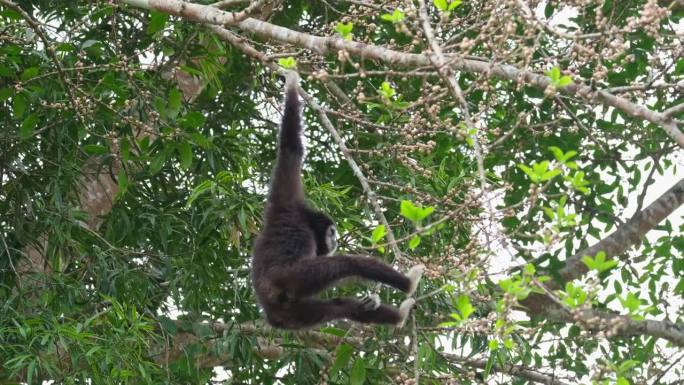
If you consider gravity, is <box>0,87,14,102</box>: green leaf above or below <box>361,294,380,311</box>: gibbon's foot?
above

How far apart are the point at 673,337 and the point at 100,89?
4.74 meters

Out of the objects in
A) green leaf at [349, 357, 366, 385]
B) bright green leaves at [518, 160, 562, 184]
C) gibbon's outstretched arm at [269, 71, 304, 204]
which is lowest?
green leaf at [349, 357, 366, 385]

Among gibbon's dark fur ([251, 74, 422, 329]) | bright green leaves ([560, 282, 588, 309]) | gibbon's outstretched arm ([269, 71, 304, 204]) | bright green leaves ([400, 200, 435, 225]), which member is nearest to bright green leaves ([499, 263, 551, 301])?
bright green leaves ([560, 282, 588, 309])

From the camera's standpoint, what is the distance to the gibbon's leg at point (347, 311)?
530 centimetres

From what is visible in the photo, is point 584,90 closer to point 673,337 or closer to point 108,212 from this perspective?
point 108,212

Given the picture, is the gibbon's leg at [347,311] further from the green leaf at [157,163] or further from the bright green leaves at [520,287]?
the bright green leaves at [520,287]

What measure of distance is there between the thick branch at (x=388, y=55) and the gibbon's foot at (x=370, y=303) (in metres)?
1.37

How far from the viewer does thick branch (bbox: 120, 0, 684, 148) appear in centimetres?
368

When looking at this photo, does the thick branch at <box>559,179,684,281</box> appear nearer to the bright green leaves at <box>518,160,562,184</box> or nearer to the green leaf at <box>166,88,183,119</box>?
the green leaf at <box>166,88,183,119</box>

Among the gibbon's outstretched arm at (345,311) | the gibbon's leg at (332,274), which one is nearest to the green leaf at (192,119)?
the gibbon's leg at (332,274)

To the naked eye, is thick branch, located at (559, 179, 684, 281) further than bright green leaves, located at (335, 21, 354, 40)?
Yes

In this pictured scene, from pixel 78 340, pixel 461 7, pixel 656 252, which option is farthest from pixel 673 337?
pixel 78 340

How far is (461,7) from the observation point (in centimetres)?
747

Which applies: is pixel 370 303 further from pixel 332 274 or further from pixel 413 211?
pixel 413 211
